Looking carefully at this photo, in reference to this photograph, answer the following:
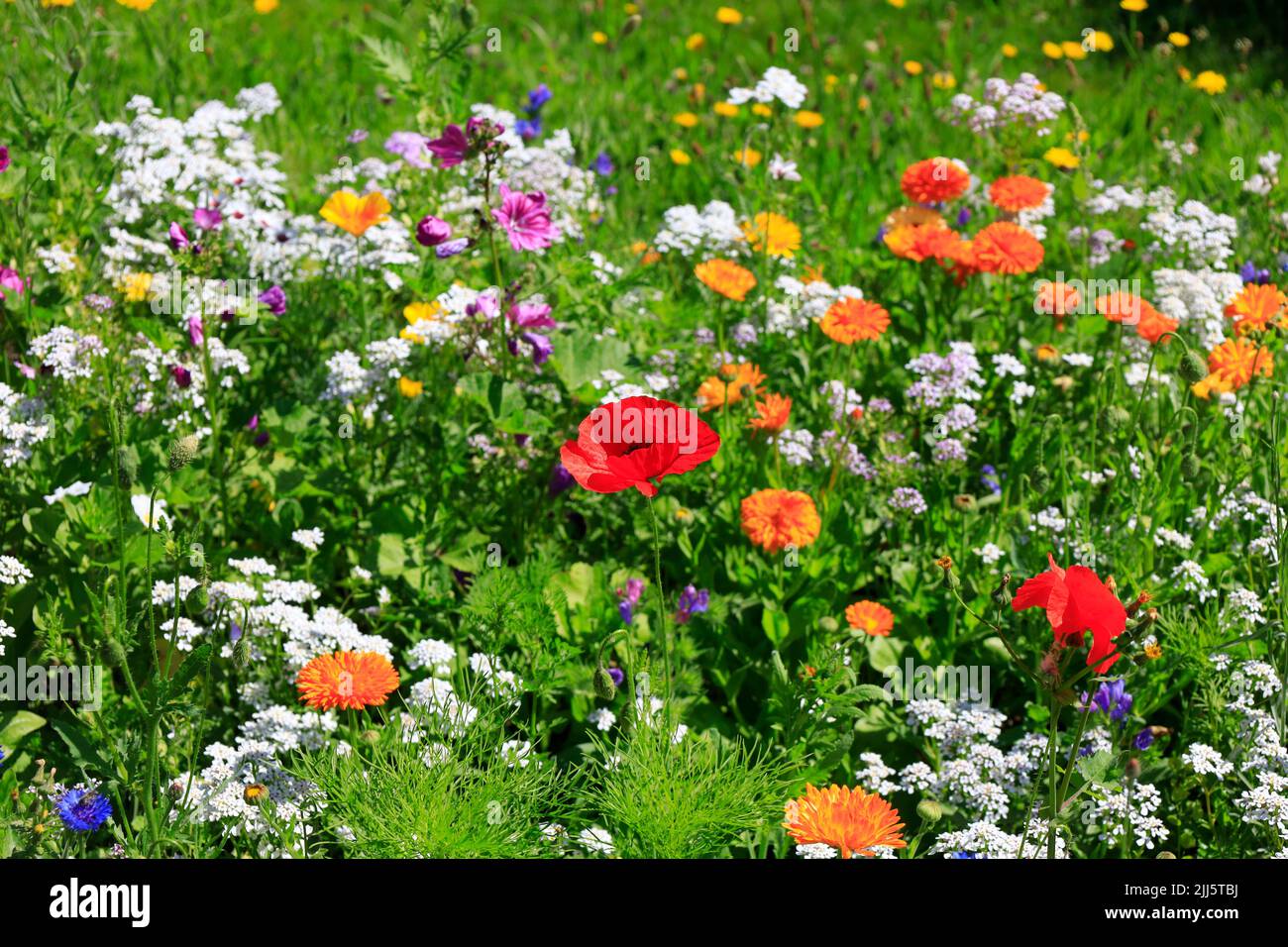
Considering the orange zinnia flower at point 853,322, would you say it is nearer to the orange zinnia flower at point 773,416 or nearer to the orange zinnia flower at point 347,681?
the orange zinnia flower at point 773,416

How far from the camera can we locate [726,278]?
312cm

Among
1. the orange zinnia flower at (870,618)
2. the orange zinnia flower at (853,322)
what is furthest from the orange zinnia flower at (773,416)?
the orange zinnia flower at (870,618)

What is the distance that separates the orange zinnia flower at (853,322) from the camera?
2.93 meters

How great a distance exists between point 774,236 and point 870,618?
3.96 feet

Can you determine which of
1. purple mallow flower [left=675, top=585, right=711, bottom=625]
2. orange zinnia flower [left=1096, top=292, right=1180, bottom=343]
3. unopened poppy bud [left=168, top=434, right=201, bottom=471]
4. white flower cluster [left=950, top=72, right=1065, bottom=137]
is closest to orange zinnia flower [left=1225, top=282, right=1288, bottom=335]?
orange zinnia flower [left=1096, top=292, right=1180, bottom=343]

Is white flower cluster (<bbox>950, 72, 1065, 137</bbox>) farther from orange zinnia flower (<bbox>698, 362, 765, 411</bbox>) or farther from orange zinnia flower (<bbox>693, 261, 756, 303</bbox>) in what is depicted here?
orange zinnia flower (<bbox>698, 362, 765, 411</bbox>)

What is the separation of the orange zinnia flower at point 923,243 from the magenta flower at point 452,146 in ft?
3.56

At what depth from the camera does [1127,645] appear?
1841mm

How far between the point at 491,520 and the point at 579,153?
2106mm

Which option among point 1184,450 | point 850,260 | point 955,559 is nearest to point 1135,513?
point 1184,450

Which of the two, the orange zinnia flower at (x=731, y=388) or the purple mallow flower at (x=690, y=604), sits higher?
the orange zinnia flower at (x=731, y=388)

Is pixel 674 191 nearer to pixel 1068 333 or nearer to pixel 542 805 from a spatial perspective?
pixel 1068 333

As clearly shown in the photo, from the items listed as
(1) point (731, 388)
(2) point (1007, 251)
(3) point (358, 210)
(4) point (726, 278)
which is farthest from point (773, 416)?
(3) point (358, 210)

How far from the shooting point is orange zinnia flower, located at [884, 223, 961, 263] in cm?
326
